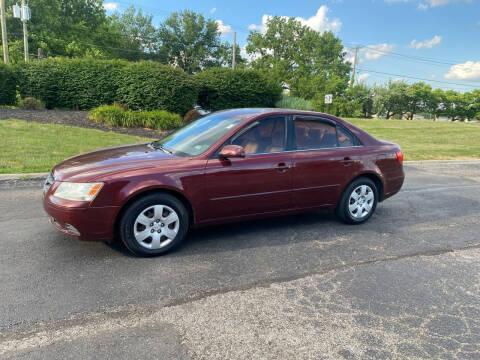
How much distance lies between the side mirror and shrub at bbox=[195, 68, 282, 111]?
15360 millimetres

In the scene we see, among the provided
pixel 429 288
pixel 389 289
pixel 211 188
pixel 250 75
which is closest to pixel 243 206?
pixel 211 188

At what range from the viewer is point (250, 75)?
65.8 feet

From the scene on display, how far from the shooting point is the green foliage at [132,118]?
1364cm

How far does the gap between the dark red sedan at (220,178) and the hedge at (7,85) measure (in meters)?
14.7

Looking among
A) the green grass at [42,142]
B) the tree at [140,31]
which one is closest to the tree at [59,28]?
the tree at [140,31]

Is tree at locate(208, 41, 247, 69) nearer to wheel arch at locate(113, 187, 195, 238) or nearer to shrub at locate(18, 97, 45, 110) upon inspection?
shrub at locate(18, 97, 45, 110)

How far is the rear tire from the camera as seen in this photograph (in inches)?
202

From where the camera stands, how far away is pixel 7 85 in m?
16.2

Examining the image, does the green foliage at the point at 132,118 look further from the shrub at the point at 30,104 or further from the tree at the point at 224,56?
the tree at the point at 224,56

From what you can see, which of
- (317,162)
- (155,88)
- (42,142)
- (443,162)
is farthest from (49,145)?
(443,162)

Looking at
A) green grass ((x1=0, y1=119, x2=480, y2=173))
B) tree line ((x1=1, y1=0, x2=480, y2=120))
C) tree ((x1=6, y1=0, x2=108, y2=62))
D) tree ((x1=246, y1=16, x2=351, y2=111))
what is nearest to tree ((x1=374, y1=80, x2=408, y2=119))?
tree line ((x1=1, y1=0, x2=480, y2=120))

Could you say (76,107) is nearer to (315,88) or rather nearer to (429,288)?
(429,288)

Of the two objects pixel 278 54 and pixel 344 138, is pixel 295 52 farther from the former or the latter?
pixel 344 138

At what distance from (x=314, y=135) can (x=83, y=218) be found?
9.95 feet
